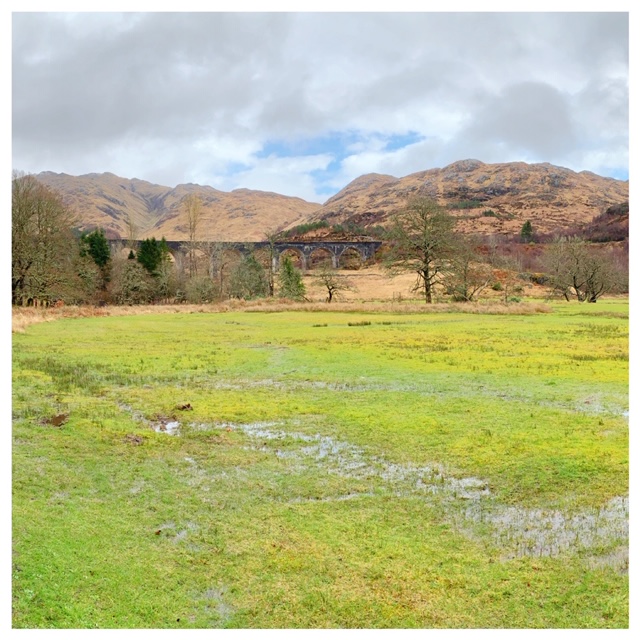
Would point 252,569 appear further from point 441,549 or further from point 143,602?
point 441,549

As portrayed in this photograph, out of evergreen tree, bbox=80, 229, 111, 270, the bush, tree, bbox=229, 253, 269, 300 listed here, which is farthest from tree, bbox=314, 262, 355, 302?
evergreen tree, bbox=80, 229, 111, 270

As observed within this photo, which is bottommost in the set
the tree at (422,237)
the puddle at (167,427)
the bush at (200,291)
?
the puddle at (167,427)

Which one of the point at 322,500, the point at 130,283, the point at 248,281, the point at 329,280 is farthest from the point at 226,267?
the point at 322,500

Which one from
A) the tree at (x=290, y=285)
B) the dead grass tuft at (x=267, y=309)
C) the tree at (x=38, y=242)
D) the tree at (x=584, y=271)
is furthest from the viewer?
the tree at (x=290, y=285)

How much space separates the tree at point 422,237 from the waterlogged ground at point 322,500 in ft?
124

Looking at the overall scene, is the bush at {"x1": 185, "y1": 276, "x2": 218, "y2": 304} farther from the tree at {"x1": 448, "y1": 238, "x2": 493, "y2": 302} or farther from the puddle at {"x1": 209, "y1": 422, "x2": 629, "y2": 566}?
the puddle at {"x1": 209, "y1": 422, "x2": 629, "y2": 566}

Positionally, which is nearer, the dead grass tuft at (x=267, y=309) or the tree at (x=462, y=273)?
the dead grass tuft at (x=267, y=309)

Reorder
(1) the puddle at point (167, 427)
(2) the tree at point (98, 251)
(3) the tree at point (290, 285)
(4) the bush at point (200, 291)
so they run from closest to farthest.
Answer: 1. (1) the puddle at point (167, 427)
2. (3) the tree at point (290, 285)
3. (4) the bush at point (200, 291)
4. (2) the tree at point (98, 251)

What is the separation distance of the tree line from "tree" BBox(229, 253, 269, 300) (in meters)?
0.14

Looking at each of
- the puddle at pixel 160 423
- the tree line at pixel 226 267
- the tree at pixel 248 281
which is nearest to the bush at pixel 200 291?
the tree line at pixel 226 267

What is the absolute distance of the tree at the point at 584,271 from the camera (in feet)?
196

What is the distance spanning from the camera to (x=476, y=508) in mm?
7242

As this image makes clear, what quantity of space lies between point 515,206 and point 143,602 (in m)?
206

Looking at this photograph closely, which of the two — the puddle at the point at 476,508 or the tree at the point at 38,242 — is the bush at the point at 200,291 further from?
the puddle at the point at 476,508
